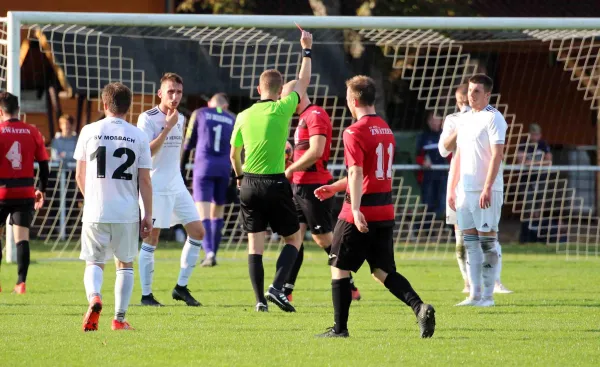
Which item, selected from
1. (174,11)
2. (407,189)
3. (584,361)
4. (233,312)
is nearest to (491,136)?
(233,312)

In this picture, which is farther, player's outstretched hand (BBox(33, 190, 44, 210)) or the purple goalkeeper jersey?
the purple goalkeeper jersey

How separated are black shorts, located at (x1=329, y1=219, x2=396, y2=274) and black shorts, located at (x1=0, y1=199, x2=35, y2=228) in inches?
175

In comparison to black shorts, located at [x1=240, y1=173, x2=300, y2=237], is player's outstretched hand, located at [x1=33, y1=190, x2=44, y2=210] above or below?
below

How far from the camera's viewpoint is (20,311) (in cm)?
932

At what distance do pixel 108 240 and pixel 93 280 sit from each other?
0.31 meters

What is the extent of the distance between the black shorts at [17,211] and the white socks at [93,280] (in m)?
3.28

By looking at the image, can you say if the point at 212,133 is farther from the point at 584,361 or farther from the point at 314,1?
the point at 584,361

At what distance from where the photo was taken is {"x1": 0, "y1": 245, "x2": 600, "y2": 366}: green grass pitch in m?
6.73

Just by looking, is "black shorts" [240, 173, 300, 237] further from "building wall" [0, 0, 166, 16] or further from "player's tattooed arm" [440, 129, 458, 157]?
"building wall" [0, 0, 166, 16]

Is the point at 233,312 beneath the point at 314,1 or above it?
beneath

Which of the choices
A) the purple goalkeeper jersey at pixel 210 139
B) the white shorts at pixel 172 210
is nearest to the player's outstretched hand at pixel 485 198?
the white shorts at pixel 172 210

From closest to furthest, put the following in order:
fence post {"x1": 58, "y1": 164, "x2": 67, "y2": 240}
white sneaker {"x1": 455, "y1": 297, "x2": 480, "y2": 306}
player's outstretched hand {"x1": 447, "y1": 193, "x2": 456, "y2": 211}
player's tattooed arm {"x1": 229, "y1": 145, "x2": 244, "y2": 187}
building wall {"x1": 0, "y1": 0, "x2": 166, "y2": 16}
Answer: player's tattooed arm {"x1": 229, "y1": 145, "x2": 244, "y2": 187} → white sneaker {"x1": 455, "y1": 297, "x2": 480, "y2": 306} → player's outstretched hand {"x1": 447, "y1": 193, "x2": 456, "y2": 211} → fence post {"x1": 58, "y1": 164, "x2": 67, "y2": 240} → building wall {"x1": 0, "y1": 0, "x2": 166, "y2": 16}

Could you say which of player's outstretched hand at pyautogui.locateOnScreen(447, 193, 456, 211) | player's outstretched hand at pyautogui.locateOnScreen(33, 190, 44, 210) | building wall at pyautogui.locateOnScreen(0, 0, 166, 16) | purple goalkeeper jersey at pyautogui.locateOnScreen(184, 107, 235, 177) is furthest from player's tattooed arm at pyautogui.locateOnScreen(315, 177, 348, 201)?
building wall at pyautogui.locateOnScreen(0, 0, 166, 16)

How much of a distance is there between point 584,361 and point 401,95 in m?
13.1
